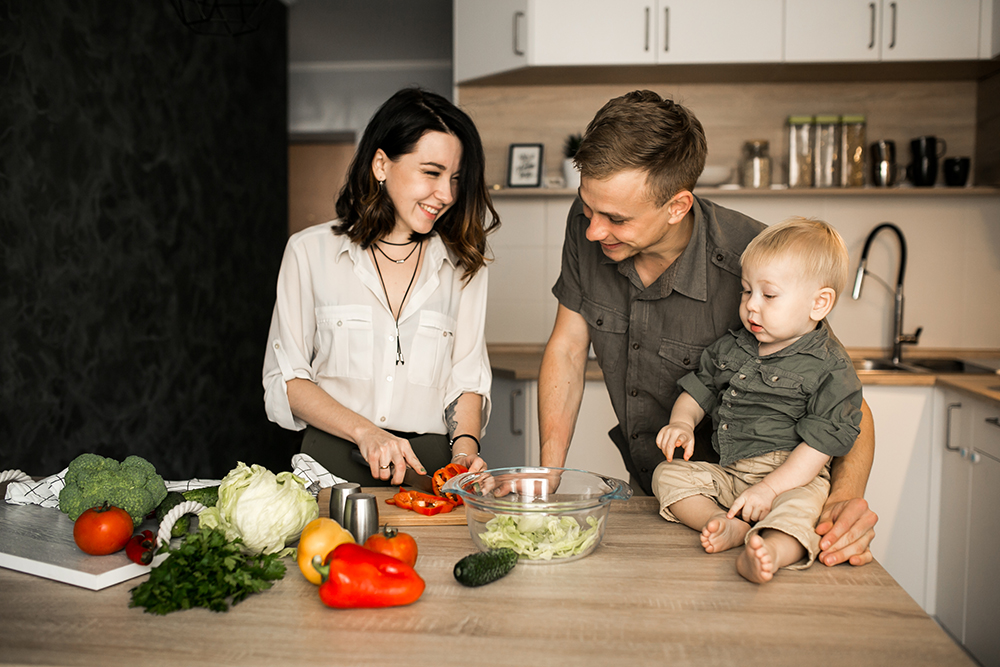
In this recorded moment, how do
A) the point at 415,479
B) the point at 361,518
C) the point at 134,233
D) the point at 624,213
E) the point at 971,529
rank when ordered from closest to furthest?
the point at 361,518
the point at 624,213
the point at 415,479
the point at 971,529
the point at 134,233

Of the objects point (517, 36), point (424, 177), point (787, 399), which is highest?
point (517, 36)

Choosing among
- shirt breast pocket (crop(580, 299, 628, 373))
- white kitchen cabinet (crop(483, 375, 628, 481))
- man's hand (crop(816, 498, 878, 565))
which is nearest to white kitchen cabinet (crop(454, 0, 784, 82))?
white kitchen cabinet (crop(483, 375, 628, 481))

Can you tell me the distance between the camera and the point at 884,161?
320 cm

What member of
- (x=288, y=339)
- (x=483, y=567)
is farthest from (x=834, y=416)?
(x=288, y=339)

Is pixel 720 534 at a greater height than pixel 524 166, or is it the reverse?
pixel 524 166

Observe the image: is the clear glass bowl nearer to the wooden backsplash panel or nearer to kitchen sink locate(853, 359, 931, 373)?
kitchen sink locate(853, 359, 931, 373)

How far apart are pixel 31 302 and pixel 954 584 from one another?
10.3 ft

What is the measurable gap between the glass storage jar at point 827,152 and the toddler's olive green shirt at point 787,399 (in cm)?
200

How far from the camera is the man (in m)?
1.38

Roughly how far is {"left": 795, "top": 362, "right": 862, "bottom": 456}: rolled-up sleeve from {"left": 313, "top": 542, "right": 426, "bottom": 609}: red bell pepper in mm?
719

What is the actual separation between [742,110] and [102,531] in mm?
3033

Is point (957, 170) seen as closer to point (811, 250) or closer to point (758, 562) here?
point (811, 250)

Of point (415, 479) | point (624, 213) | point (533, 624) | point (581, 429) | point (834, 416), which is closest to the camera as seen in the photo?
point (533, 624)

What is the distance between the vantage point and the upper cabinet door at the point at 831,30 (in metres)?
2.96
